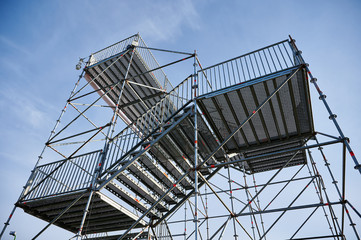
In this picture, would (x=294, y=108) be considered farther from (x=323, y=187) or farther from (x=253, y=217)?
(x=253, y=217)

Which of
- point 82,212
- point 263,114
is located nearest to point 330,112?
point 263,114

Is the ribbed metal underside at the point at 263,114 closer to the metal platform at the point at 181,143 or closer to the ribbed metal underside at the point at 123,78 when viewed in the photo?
the metal platform at the point at 181,143

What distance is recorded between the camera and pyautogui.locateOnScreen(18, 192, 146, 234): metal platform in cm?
757

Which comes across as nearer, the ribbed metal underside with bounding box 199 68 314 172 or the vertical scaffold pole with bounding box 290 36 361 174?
the vertical scaffold pole with bounding box 290 36 361 174

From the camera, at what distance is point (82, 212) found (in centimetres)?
834

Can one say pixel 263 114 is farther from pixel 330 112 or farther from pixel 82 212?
pixel 82 212

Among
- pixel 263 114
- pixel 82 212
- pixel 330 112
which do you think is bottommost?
pixel 82 212

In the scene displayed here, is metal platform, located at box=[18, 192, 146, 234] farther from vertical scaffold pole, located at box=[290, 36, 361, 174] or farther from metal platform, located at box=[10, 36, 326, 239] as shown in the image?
vertical scaffold pole, located at box=[290, 36, 361, 174]

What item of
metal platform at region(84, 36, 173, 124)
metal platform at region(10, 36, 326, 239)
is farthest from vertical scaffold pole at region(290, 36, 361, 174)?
metal platform at region(84, 36, 173, 124)

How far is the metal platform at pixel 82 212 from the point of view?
7570 mm

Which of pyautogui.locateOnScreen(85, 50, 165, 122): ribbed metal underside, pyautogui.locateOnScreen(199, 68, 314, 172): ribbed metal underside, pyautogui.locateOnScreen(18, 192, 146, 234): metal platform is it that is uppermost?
pyautogui.locateOnScreen(85, 50, 165, 122): ribbed metal underside

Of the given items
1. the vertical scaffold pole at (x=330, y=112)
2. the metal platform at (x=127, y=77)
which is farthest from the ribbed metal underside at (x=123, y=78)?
the vertical scaffold pole at (x=330, y=112)

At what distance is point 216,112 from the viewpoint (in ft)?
25.3

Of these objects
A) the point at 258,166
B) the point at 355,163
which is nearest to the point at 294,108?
the point at 355,163
